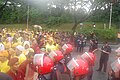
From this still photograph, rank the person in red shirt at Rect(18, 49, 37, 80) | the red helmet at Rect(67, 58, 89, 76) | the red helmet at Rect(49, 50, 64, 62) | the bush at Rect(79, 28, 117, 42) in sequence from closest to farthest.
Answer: the red helmet at Rect(67, 58, 89, 76) → the person in red shirt at Rect(18, 49, 37, 80) → the red helmet at Rect(49, 50, 64, 62) → the bush at Rect(79, 28, 117, 42)

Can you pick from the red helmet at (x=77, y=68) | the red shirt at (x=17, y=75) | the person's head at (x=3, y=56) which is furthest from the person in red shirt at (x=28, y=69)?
the red helmet at (x=77, y=68)

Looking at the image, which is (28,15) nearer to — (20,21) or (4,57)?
(20,21)

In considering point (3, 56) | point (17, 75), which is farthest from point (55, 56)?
point (3, 56)

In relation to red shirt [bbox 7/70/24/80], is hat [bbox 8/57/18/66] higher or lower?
higher

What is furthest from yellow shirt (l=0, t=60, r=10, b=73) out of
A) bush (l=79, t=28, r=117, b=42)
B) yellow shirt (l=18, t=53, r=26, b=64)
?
bush (l=79, t=28, r=117, b=42)

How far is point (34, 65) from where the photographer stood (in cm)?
639

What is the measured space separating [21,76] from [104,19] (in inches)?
2008

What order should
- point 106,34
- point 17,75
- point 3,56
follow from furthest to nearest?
point 106,34 < point 3,56 < point 17,75

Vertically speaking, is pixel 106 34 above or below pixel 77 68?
below

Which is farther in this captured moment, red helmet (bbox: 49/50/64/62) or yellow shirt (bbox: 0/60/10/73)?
red helmet (bbox: 49/50/64/62)

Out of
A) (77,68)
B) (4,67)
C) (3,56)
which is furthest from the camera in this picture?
(3,56)

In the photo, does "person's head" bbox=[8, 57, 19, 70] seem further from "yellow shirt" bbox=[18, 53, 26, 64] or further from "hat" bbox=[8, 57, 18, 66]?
"yellow shirt" bbox=[18, 53, 26, 64]

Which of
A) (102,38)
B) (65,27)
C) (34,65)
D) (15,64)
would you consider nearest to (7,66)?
(15,64)

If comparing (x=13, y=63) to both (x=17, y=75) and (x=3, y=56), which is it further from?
(x=3, y=56)
